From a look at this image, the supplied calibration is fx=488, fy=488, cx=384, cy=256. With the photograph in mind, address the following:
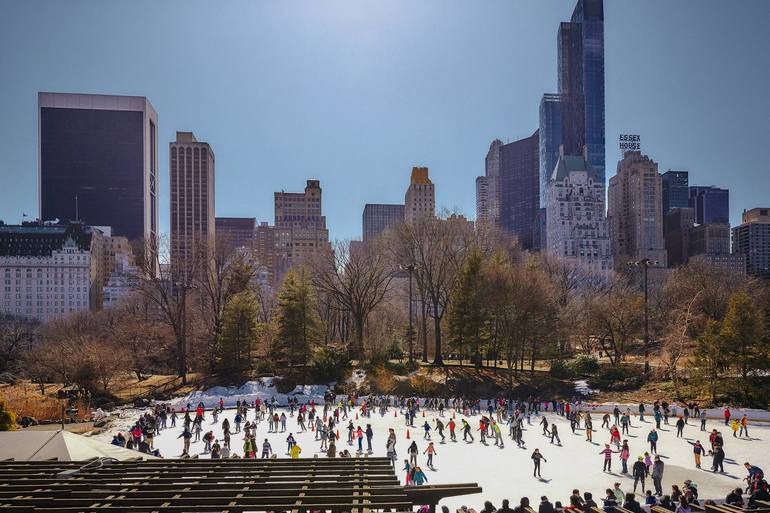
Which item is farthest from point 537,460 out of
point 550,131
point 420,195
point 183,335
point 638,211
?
point 550,131

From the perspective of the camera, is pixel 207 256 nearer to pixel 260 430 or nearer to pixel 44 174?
pixel 260 430

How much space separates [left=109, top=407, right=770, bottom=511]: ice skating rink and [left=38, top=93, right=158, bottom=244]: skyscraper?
565 ft

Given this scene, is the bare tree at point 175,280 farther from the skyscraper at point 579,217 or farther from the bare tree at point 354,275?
the skyscraper at point 579,217

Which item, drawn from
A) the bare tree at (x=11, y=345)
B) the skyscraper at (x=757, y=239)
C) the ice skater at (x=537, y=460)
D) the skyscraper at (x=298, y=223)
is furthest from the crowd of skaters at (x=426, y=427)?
the skyscraper at (x=757, y=239)

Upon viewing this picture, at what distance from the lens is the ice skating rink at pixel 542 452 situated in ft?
53.0

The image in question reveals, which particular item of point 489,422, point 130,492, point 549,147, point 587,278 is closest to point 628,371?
point 489,422

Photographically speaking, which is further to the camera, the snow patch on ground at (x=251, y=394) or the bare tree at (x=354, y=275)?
the bare tree at (x=354, y=275)

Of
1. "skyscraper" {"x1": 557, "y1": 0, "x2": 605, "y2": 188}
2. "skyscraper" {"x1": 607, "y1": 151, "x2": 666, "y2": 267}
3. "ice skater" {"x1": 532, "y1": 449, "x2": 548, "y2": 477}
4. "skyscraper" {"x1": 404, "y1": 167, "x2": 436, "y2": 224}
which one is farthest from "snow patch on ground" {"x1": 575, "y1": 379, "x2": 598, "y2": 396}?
"skyscraper" {"x1": 557, "y1": 0, "x2": 605, "y2": 188}

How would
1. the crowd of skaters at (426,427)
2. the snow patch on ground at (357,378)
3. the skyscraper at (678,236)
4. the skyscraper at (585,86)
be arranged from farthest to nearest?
the skyscraper at (585,86), the skyscraper at (678,236), the snow patch on ground at (357,378), the crowd of skaters at (426,427)

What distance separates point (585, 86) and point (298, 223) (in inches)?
4719

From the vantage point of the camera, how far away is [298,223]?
162375 millimetres

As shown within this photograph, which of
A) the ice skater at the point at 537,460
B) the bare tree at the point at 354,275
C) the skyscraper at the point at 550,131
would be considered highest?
the skyscraper at the point at 550,131

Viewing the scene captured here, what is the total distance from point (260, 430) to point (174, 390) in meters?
15.9

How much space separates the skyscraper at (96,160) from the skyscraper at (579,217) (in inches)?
5661
